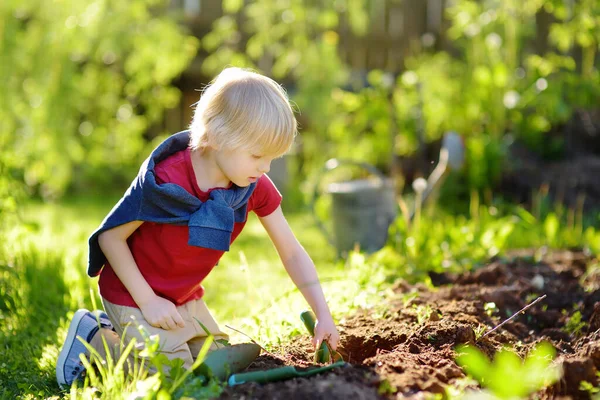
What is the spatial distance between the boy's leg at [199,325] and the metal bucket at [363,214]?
1948 mm

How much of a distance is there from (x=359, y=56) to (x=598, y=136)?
123 inches

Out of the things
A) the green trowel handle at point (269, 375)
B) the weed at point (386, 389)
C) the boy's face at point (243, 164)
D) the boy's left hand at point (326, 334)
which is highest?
the boy's face at point (243, 164)

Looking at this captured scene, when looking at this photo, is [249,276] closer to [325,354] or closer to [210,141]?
[325,354]

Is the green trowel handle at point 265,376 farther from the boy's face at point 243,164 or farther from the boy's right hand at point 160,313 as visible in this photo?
the boy's face at point 243,164

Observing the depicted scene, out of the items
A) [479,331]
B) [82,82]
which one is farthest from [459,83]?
[479,331]

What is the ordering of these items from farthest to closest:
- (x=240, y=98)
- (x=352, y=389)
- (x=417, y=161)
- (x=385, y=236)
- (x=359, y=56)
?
(x=359, y=56) → (x=417, y=161) → (x=385, y=236) → (x=240, y=98) → (x=352, y=389)

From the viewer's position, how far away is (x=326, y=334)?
7.06 feet

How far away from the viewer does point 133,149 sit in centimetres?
660

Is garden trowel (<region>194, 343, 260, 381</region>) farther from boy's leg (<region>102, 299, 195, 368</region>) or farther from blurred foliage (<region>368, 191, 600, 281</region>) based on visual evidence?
blurred foliage (<region>368, 191, 600, 281</region>)

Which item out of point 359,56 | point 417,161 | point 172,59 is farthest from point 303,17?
point 359,56

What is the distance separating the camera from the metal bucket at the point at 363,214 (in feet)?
14.1

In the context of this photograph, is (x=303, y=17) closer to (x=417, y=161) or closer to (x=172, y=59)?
(x=172, y=59)

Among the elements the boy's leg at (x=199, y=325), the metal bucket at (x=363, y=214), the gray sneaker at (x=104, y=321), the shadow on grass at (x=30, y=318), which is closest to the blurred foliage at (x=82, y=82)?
the shadow on grass at (x=30, y=318)

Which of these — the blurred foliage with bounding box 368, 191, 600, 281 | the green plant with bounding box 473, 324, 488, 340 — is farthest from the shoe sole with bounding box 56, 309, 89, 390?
the blurred foliage with bounding box 368, 191, 600, 281
